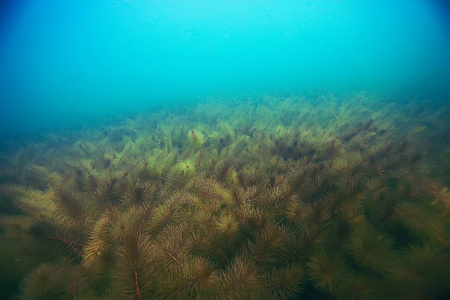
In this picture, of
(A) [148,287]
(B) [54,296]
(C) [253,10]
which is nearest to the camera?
(A) [148,287]

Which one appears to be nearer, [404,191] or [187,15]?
[404,191]

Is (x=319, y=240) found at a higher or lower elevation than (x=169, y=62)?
lower

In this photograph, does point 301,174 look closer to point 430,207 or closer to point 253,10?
point 430,207

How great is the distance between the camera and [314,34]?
7375 centimetres

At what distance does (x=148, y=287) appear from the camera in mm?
703

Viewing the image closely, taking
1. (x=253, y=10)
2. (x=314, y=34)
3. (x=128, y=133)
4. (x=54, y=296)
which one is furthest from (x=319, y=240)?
(x=253, y=10)

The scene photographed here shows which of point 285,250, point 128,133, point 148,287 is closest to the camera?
point 148,287

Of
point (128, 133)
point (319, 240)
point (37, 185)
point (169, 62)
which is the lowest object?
point (128, 133)

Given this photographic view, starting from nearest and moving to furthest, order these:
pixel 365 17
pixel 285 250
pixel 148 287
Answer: pixel 148 287 → pixel 285 250 → pixel 365 17

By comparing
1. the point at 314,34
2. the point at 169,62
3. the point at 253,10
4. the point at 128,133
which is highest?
the point at 253,10

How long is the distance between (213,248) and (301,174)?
86 centimetres

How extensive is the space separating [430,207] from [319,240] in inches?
26.6

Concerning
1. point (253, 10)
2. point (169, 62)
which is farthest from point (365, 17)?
point (169, 62)

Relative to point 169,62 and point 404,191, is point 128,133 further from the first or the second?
point 169,62
